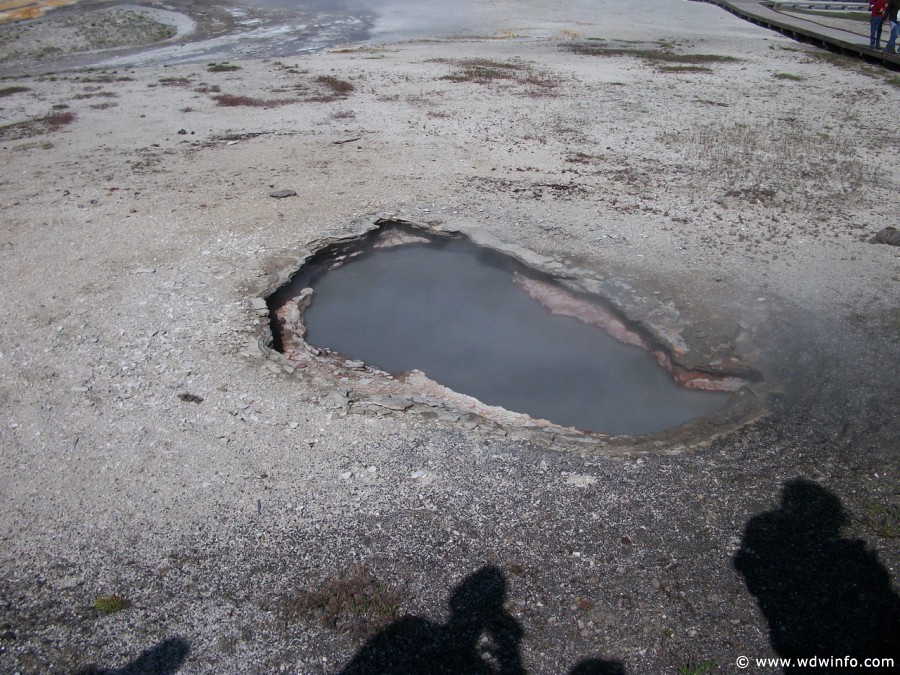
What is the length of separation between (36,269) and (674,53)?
61.7ft

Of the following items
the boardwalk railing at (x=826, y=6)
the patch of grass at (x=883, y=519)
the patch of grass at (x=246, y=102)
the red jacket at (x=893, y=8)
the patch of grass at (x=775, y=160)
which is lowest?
the patch of grass at (x=883, y=519)

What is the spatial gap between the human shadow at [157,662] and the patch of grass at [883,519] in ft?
14.4

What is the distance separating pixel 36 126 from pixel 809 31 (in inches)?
937

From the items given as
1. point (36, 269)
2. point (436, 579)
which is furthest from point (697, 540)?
point (36, 269)

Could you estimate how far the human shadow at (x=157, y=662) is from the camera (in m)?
3.35

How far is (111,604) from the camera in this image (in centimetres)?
367

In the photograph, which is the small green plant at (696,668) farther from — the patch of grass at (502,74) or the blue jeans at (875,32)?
the blue jeans at (875,32)

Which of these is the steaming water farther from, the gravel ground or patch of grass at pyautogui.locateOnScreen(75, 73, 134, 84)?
patch of grass at pyautogui.locateOnScreen(75, 73, 134, 84)

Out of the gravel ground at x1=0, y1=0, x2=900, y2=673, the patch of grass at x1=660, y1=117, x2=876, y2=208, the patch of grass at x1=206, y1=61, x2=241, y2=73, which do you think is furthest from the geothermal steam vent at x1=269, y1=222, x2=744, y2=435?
the patch of grass at x1=206, y1=61, x2=241, y2=73

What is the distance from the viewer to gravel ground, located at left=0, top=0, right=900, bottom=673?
359 cm

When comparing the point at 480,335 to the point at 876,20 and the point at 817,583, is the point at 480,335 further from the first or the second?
the point at 876,20

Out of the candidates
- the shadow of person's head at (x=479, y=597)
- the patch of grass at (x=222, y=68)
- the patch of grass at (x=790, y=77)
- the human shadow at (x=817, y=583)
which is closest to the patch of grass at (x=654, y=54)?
the patch of grass at (x=790, y=77)

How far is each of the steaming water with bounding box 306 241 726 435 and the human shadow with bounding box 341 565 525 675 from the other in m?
2.35

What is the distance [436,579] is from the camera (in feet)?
12.6
